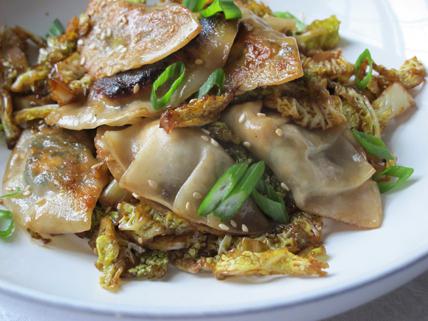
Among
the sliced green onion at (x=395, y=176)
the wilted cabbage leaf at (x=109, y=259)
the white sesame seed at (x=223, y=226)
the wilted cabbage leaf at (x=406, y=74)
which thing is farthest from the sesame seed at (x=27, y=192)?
the wilted cabbage leaf at (x=406, y=74)

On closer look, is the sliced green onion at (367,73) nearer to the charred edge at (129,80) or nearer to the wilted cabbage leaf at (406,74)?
the wilted cabbage leaf at (406,74)

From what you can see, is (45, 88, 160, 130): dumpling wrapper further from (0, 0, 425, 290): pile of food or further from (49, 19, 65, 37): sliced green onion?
(49, 19, 65, 37): sliced green onion

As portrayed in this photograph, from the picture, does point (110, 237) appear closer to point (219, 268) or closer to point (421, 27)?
point (219, 268)

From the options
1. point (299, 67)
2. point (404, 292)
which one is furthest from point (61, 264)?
point (404, 292)

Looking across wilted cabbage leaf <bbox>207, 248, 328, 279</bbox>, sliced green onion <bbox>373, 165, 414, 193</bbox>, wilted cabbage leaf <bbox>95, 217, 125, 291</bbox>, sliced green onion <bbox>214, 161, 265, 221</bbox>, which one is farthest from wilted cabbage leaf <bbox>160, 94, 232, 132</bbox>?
sliced green onion <bbox>373, 165, 414, 193</bbox>

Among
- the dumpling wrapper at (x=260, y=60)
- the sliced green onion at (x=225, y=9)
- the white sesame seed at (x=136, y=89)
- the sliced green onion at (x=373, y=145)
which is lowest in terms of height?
the sliced green onion at (x=373, y=145)

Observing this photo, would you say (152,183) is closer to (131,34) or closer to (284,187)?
(284,187)

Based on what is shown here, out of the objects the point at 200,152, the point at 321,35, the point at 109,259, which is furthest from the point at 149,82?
the point at 321,35
